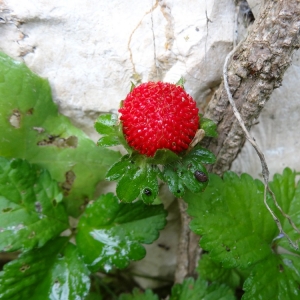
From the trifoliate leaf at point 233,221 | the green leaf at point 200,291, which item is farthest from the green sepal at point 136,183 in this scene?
the green leaf at point 200,291

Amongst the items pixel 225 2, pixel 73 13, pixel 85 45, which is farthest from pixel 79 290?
pixel 225 2

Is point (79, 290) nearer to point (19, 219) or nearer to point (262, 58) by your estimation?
point (19, 219)

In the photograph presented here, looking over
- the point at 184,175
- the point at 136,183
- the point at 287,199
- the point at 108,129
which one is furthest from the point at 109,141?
the point at 287,199

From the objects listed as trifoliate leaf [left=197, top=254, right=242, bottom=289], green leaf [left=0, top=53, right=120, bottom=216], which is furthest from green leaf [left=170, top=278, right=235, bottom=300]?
green leaf [left=0, top=53, right=120, bottom=216]

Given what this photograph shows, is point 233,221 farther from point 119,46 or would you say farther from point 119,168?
point 119,46

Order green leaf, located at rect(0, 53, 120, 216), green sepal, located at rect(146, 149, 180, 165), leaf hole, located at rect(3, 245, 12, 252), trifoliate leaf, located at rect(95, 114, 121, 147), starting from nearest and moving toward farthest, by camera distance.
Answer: green sepal, located at rect(146, 149, 180, 165) < trifoliate leaf, located at rect(95, 114, 121, 147) < leaf hole, located at rect(3, 245, 12, 252) < green leaf, located at rect(0, 53, 120, 216)

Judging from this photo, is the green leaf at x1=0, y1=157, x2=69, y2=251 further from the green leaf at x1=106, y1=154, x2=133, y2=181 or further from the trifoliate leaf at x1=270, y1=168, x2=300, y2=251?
the trifoliate leaf at x1=270, y1=168, x2=300, y2=251
